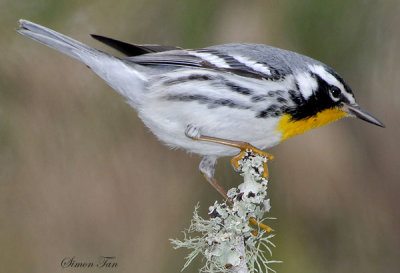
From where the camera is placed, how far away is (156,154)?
3258mm

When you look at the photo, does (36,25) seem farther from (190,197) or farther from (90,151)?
(190,197)

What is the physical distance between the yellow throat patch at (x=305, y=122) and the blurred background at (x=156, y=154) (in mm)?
41

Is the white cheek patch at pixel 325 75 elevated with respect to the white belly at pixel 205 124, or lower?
elevated

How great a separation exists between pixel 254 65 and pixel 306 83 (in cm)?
26

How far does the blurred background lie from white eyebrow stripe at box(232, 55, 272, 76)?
0.47ft

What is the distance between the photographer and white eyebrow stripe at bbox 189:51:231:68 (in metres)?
3.29

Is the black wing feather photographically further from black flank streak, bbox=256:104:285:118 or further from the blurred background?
black flank streak, bbox=256:104:285:118

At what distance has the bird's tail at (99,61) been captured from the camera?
2.99 meters

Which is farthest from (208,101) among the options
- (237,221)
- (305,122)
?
(237,221)

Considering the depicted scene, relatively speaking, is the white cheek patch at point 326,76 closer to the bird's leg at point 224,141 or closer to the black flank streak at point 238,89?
the black flank streak at point 238,89

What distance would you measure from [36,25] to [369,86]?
1.50 m

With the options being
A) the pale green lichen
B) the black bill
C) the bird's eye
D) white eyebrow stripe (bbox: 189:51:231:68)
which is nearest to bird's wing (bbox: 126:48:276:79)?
white eyebrow stripe (bbox: 189:51:231:68)

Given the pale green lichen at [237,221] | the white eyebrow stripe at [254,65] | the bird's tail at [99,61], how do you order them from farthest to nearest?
the white eyebrow stripe at [254,65] → the bird's tail at [99,61] → the pale green lichen at [237,221]

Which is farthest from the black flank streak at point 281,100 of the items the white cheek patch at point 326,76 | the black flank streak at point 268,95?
the white cheek patch at point 326,76
